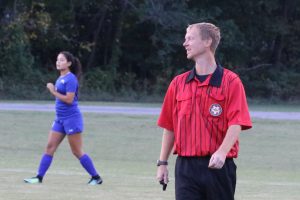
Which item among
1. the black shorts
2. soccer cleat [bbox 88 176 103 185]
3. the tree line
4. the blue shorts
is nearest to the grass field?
soccer cleat [bbox 88 176 103 185]

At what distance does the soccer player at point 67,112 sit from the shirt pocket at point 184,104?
529 centimetres

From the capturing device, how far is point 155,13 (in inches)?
1542

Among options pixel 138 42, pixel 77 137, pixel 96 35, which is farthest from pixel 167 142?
pixel 138 42

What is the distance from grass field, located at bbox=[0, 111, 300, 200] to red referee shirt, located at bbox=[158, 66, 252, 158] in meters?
4.24

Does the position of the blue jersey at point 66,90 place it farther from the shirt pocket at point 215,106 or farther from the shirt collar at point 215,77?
the shirt pocket at point 215,106

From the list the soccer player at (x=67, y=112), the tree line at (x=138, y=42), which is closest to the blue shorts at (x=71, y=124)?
the soccer player at (x=67, y=112)

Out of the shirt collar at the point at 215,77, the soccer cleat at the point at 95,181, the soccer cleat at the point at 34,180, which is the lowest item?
the soccer cleat at the point at 95,181

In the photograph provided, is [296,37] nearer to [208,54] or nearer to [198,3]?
[198,3]

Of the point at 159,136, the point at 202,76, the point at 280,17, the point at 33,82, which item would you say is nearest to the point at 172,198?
the point at 202,76

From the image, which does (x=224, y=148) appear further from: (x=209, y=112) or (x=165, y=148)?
(x=165, y=148)

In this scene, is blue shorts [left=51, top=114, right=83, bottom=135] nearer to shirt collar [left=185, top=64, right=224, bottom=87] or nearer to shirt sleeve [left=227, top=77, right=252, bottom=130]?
shirt collar [left=185, top=64, right=224, bottom=87]

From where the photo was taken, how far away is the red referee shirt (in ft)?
18.6

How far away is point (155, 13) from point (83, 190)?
28.9 meters

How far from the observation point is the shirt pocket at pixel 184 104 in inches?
225
